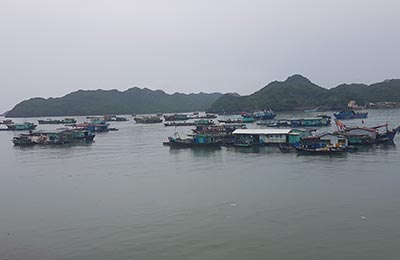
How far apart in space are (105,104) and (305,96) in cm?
7290

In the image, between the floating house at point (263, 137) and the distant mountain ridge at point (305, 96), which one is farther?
the distant mountain ridge at point (305, 96)

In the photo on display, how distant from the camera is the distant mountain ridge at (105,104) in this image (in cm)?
14650

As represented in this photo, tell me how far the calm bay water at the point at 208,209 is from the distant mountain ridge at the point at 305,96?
87.2m

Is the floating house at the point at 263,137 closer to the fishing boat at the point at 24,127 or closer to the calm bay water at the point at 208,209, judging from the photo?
the calm bay water at the point at 208,209


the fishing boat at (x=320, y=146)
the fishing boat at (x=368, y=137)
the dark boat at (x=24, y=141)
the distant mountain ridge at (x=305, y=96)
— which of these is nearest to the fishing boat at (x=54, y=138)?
the dark boat at (x=24, y=141)

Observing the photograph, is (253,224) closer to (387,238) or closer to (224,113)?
(387,238)

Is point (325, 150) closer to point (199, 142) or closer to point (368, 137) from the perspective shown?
point (368, 137)

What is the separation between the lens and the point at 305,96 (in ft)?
414

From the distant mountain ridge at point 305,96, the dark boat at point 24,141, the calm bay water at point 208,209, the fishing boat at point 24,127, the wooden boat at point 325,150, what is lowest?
the calm bay water at point 208,209

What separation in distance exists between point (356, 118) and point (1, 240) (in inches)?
2558

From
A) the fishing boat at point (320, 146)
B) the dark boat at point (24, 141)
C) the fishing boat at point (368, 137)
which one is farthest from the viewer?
the dark boat at point (24, 141)

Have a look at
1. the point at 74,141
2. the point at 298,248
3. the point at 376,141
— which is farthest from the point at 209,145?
the point at 298,248

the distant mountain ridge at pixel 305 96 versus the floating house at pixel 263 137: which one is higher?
the distant mountain ridge at pixel 305 96

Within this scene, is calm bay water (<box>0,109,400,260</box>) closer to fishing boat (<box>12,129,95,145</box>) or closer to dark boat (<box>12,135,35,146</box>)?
fishing boat (<box>12,129,95,145</box>)
